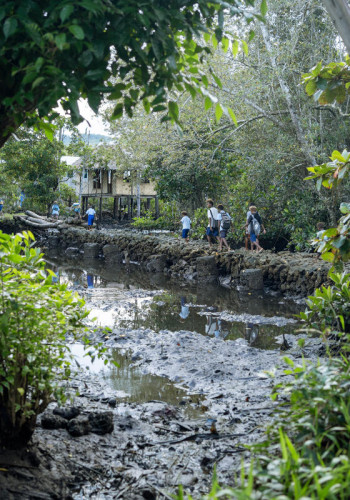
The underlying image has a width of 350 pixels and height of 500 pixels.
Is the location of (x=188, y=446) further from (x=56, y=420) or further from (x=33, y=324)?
(x=33, y=324)

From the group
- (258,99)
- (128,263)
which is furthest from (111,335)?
(128,263)

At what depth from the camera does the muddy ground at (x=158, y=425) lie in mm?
3992

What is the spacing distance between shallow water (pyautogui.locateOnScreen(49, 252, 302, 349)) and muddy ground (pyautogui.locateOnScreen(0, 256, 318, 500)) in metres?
1.44

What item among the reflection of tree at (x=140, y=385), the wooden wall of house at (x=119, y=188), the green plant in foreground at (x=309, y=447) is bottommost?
the reflection of tree at (x=140, y=385)

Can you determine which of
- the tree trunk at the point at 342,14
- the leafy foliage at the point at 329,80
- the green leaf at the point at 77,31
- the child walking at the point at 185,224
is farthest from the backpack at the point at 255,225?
the green leaf at the point at 77,31

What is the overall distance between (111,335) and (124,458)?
4842 millimetres

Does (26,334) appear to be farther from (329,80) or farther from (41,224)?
(41,224)

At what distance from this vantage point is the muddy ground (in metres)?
3.99

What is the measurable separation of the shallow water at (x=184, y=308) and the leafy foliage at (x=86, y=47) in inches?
220

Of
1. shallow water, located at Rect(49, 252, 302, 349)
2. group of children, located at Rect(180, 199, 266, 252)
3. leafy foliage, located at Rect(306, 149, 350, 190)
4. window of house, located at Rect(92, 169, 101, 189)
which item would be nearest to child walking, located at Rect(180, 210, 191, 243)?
group of children, located at Rect(180, 199, 266, 252)

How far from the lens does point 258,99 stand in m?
18.4

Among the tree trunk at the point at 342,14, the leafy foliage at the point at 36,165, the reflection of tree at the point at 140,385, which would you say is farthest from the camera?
the leafy foliage at the point at 36,165

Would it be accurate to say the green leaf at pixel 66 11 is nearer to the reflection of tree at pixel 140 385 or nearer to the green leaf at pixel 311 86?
the green leaf at pixel 311 86

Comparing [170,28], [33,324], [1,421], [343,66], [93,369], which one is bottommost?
[93,369]
